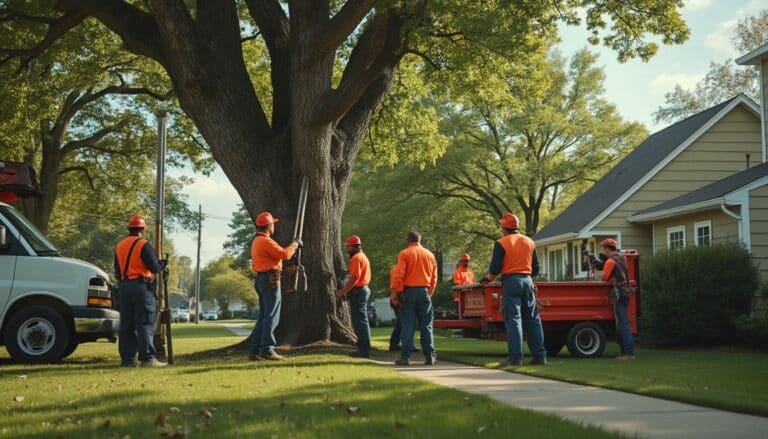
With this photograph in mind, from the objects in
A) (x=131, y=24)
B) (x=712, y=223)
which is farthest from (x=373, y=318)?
(x=131, y=24)

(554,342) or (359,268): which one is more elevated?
(359,268)

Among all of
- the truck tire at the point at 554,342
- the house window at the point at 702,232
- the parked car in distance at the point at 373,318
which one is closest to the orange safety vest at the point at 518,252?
the truck tire at the point at 554,342

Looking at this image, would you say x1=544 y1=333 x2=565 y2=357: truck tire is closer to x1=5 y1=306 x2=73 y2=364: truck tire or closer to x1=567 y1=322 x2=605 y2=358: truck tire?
x1=567 y1=322 x2=605 y2=358: truck tire

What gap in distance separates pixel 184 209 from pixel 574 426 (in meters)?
42.1

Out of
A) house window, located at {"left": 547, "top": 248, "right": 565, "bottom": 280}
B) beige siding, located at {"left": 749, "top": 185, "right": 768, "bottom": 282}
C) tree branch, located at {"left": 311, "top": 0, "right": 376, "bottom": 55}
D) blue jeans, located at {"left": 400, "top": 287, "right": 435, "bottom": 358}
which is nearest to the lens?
blue jeans, located at {"left": 400, "top": 287, "right": 435, "bottom": 358}

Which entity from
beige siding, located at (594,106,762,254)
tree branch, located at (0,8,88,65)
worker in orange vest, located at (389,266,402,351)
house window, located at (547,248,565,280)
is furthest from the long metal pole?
house window, located at (547,248,565,280)

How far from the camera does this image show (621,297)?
15.4 metres

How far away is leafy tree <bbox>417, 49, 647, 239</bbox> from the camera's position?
42719mm

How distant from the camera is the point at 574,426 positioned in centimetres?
629

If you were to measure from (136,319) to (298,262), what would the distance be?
9.98ft

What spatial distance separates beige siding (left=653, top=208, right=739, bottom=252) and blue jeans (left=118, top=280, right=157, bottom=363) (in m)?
13.2

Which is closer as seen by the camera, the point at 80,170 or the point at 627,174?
the point at 627,174

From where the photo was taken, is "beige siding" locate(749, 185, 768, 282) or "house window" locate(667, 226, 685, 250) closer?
"beige siding" locate(749, 185, 768, 282)

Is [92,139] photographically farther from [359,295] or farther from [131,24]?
[359,295]
